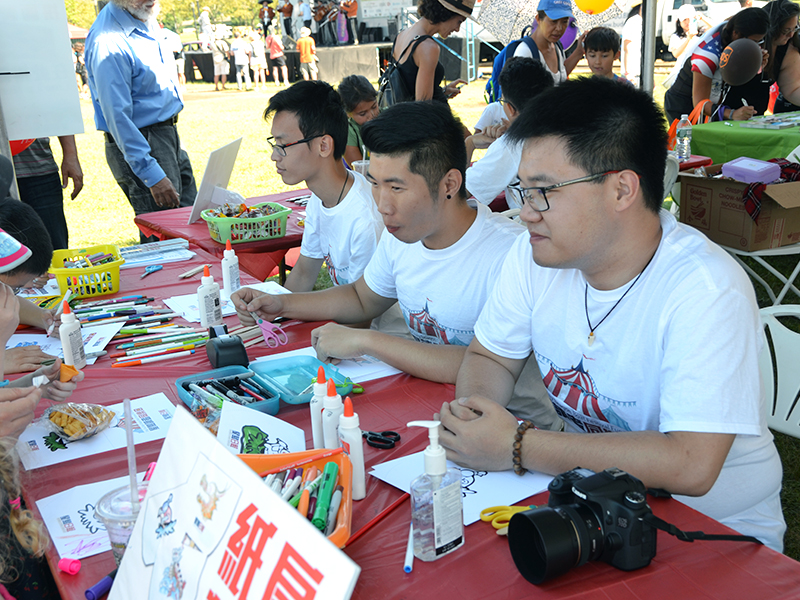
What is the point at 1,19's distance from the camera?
10.6 feet

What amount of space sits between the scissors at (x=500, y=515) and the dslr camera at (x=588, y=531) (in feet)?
0.25

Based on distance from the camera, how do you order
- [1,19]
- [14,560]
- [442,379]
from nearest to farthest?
[14,560] < [442,379] < [1,19]

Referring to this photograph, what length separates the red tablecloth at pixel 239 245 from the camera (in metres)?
3.14

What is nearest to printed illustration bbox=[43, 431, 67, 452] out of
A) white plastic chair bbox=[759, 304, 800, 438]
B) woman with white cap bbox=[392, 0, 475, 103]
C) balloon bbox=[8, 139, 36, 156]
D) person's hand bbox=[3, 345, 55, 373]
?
person's hand bbox=[3, 345, 55, 373]

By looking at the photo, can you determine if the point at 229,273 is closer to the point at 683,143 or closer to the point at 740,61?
the point at 683,143

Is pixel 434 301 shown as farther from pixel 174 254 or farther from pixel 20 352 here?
pixel 174 254

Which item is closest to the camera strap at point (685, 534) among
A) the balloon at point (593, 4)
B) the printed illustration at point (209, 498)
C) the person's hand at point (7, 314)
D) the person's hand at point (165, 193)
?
the printed illustration at point (209, 498)

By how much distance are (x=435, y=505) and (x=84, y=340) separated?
4.91ft

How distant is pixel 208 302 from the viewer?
210 centimetres

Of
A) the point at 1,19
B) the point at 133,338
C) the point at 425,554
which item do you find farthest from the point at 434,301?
the point at 1,19

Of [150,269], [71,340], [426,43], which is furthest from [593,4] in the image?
[71,340]

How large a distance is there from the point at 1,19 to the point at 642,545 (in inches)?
146

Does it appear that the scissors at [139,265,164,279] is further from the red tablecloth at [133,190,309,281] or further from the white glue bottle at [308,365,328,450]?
the white glue bottle at [308,365,328,450]

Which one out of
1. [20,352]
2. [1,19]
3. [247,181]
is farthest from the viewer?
[247,181]
